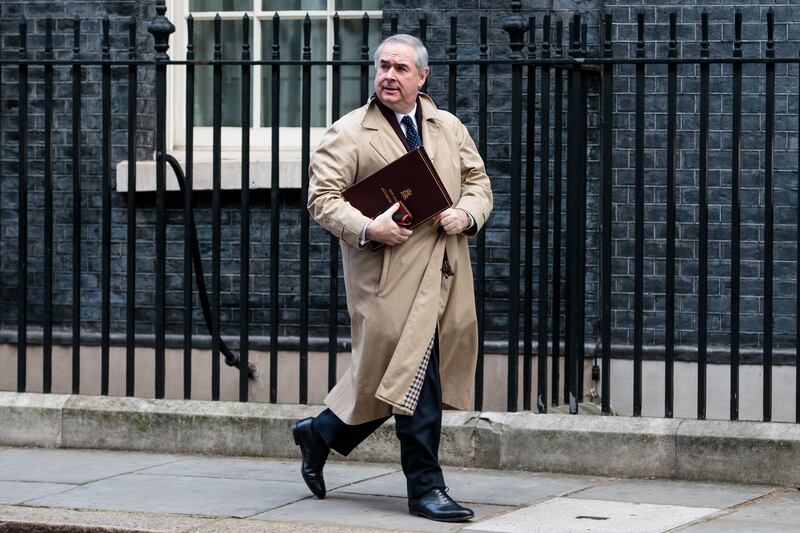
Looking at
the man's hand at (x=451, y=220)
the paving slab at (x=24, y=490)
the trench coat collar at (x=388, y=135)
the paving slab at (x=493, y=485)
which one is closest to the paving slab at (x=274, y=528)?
the paving slab at (x=493, y=485)

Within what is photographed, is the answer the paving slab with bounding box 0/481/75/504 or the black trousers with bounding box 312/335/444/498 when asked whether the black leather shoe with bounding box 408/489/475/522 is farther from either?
the paving slab with bounding box 0/481/75/504

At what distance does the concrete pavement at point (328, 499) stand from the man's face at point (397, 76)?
161 centimetres

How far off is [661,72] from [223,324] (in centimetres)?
300

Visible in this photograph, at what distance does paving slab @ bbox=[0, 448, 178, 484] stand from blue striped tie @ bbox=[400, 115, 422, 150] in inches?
84.8

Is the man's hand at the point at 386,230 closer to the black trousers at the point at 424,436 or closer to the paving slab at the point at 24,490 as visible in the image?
the black trousers at the point at 424,436

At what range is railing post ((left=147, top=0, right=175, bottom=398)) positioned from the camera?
7.54 meters

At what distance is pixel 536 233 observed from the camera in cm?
873

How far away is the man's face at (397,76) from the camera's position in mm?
5816

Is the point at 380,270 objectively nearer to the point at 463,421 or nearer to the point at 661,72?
the point at 463,421

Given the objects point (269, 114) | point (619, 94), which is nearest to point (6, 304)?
point (269, 114)

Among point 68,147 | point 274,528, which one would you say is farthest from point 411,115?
point 68,147

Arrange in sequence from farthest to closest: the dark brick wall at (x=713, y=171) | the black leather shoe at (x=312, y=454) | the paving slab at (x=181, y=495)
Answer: the dark brick wall at (x=713, y=171) < the black leather shoe at (x=312, y=454) < the paving slab at (x=181, y=495)

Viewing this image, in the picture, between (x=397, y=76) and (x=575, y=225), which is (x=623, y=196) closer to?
(x=575, y=225)

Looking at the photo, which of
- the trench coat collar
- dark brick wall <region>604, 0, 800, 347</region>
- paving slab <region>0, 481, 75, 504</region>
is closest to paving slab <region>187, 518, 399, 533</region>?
paving slab <region>0, 481, 75, 504</region>
